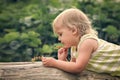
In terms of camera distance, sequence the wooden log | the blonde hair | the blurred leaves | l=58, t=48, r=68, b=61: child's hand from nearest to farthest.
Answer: the wooden log
the blonde hair
l=58, t=48, r=68, b=61: child's hand
the blurred leaves

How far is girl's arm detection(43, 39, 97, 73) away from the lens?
2.86m

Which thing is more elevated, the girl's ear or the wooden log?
the girl's ear

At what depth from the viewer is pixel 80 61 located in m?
2.86

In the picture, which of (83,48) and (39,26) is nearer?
(83,48)

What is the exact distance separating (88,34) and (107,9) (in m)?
3.03

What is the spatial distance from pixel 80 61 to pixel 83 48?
0.09 m

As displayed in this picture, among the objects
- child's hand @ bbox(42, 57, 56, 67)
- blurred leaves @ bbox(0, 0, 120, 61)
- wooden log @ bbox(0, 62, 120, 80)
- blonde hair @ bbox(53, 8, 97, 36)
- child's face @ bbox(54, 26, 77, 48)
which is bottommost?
blurred leaves @ bbox(0, 0, 120, 61)

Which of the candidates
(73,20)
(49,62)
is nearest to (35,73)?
(49,62)

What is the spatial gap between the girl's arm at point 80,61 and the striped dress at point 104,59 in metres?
0.05

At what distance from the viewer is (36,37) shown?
16.1 ft

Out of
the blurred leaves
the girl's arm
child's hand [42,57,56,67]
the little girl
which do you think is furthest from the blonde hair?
the blurred leaves

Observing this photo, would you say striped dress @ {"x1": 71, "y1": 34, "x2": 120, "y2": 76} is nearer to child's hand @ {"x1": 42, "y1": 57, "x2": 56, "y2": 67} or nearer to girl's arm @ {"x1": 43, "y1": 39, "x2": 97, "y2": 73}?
girl's arm @ {"x1": 43, "y1": 39, "x2": 97, "y2": 73}

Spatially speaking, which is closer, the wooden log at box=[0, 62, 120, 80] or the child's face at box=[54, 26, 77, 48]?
the wooden log at box=[0, 62, 120, 80]

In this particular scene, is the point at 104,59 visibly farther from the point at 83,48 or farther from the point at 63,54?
the point at 63,54
